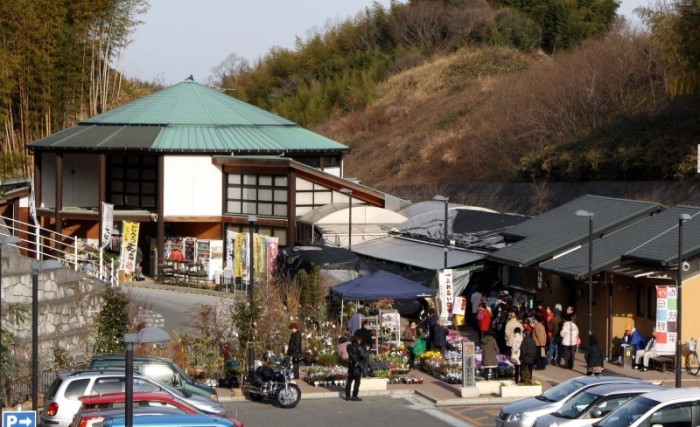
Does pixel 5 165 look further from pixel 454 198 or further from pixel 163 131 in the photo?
pixel 454 198

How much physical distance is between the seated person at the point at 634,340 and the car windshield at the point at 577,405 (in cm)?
877

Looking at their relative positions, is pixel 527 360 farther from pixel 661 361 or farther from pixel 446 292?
pixel 446 292

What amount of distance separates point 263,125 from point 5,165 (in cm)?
1340

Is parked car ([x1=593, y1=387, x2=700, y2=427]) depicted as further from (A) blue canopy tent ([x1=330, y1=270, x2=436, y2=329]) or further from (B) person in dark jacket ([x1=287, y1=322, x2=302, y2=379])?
(A) blue canopy tent ([x1=330, y1=270, x2=436, y2=329])

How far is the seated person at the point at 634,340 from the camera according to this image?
29234mm

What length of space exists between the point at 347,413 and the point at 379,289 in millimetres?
7570

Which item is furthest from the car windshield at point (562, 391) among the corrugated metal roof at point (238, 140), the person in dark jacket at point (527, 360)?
the corrugated metal roof at point (238, 140)

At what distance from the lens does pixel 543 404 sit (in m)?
21.4

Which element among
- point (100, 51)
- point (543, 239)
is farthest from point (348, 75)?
point (543, 239)

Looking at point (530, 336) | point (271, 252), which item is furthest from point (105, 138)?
point (530, 336)

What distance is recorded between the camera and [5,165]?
190 feet

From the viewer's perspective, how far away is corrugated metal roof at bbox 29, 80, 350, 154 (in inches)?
1977

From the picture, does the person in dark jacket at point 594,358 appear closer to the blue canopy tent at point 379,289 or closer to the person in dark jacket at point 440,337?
the person in dark jacket at point 440,337

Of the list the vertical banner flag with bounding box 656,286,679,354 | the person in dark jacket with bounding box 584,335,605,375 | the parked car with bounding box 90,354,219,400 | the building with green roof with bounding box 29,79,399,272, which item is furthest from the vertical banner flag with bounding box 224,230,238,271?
the parked car with bounding box 90,354,219,400
